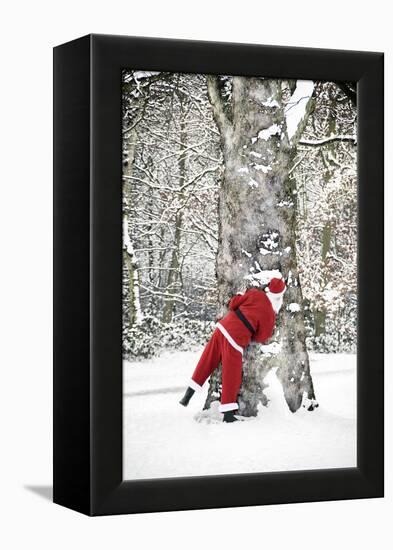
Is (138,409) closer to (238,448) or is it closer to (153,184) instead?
(238,448)

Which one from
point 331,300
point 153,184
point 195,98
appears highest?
point 195,98

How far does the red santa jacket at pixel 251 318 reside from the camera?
7.58 metres

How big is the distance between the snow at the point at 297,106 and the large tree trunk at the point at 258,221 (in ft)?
0.14

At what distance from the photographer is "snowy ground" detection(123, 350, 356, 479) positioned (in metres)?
7.38

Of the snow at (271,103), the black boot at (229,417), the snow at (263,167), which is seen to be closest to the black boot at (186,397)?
the black boot at (229,417)

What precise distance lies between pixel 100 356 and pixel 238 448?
3.07 ft

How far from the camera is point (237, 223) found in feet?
24.9

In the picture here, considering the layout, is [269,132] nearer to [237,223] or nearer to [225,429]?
[237,223]

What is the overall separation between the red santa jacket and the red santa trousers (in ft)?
0.14

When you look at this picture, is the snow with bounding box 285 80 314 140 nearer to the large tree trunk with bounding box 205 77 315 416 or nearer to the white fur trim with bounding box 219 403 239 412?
the large tree trunk with bounding box 205 77 315 416

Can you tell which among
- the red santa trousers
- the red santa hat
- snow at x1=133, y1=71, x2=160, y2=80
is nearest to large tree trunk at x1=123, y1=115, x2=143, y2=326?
snow at x1=133, y1=71, x2=160, y2=80

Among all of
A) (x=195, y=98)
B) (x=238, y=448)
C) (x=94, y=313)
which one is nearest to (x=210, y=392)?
(x=238, y=448)

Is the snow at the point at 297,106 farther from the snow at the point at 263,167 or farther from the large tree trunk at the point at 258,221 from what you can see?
the snow at the point at 263,167

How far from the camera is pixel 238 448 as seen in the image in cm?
758
